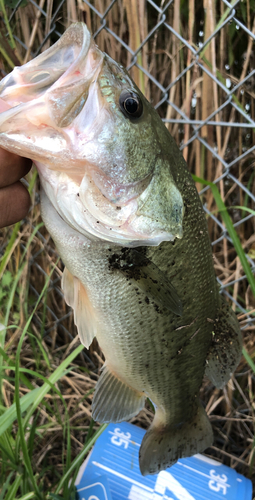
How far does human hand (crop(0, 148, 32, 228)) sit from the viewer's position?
0.53 meters

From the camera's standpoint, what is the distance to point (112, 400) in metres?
0.88

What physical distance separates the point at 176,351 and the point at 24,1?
53.5 inches

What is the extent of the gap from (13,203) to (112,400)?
573 mm

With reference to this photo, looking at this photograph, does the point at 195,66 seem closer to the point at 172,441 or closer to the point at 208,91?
the point at 208,91

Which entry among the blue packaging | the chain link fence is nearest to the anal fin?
the blue packaging

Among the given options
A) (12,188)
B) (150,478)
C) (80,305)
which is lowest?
(150,478)

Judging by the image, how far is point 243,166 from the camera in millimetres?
1323

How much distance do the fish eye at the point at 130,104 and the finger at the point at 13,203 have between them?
0.22 metres

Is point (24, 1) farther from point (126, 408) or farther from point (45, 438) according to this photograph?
point (45, 438)

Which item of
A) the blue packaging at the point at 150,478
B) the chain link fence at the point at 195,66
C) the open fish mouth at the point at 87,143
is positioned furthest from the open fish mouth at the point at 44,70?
the blue packaging at the point at 150,478

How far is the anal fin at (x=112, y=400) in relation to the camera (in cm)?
86

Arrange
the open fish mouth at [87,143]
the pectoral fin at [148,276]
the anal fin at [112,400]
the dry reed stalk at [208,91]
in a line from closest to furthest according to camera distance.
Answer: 1. the open fish mouth at [87,143]
2. the pectoral fin at [148,276]
3. the anal fin at [112,400]
4. the dry reed stalk at [208,91]

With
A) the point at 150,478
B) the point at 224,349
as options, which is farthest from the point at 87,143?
the point at 150,478

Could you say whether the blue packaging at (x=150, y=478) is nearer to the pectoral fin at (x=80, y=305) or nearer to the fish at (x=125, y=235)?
the fish at (x=125, y=235)
